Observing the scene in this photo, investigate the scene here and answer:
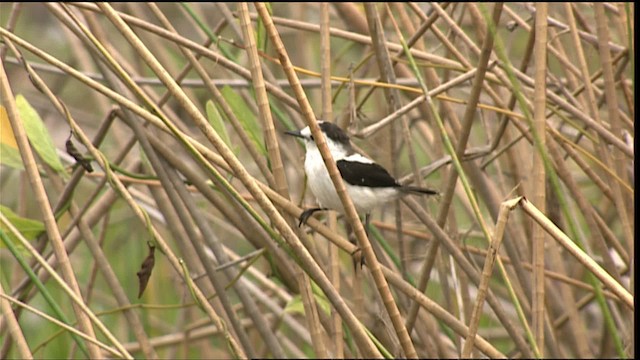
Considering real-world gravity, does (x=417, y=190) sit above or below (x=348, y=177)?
below

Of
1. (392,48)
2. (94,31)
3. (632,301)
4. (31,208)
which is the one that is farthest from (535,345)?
(31,208)

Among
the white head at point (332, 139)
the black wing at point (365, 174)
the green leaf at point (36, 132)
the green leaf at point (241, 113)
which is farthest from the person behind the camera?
the black wing at point (365, 174)

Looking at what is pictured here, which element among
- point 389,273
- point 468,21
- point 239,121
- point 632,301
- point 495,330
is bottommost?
point 495,330

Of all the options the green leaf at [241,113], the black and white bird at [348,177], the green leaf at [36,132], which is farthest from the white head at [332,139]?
the green leaf at [36,132]

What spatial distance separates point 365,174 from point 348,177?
122mm

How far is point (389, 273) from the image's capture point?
239 cm

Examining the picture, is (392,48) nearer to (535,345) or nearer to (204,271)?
(204,271)

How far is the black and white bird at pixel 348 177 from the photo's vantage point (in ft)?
9.74

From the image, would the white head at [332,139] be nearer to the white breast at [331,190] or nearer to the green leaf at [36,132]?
the white breast at [331,190]

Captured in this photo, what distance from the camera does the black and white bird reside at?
297 centimetres

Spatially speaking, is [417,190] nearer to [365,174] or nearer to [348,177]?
[365,174]

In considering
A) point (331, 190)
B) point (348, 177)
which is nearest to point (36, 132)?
point (331, 190)

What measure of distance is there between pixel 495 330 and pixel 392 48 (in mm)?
1537

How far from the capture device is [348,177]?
3391 mm
